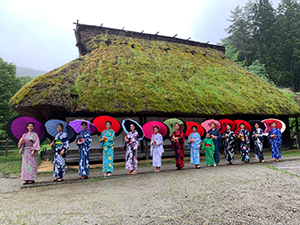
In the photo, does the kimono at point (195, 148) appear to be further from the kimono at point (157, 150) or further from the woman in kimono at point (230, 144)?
the woman in kimono at point (230, 144)

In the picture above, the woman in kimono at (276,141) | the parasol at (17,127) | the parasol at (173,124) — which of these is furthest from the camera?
the woman in kimono at (276,141)

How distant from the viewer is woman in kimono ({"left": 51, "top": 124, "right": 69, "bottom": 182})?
4832 mm

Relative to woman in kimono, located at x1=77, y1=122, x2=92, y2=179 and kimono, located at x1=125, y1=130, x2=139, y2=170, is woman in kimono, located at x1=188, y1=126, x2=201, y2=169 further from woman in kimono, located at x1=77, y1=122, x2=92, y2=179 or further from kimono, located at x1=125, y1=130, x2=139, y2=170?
woman in kimono, located at x1=77, y1=122, x2=92, y2=179

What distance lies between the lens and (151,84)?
8.38 meters

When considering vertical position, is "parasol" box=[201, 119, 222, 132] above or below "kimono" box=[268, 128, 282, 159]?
above

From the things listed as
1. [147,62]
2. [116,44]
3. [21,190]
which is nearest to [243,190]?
[21,190]

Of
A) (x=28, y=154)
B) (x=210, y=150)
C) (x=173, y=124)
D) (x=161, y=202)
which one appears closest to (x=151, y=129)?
(x=173, y=124)

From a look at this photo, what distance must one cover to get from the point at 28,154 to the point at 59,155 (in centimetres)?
75

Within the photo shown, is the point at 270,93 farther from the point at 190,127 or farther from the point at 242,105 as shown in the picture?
the point at 190,127

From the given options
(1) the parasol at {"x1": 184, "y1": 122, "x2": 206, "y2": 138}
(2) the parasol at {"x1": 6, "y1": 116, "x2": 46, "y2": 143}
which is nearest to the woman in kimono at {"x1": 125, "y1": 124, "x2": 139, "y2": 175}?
(1) the parasol at {"x1": 184, "y1": 122, "x2": 206, "y2": 138}

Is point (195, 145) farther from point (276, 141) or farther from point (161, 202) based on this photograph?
point (276, 141)

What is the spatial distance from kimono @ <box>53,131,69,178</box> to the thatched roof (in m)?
1.70

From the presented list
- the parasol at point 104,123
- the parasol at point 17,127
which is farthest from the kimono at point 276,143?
the parasol at point 17,127

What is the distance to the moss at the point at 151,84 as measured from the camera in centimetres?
680
